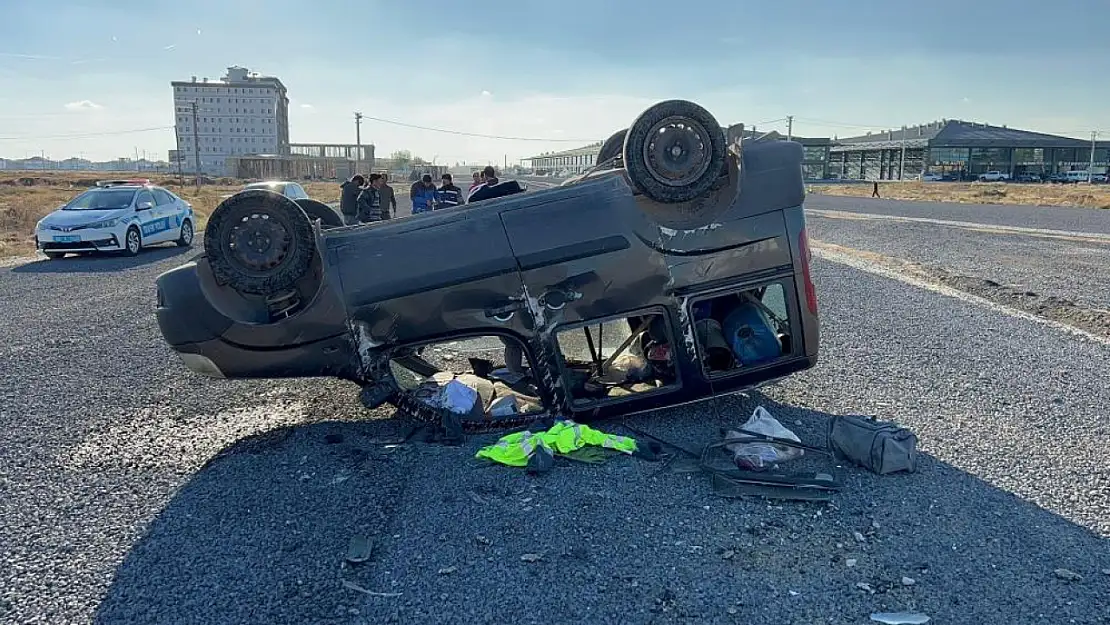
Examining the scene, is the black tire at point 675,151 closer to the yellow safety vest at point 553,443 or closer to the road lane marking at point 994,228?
the yellow safety vest at point 553,443

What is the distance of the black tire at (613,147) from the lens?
19.2ft

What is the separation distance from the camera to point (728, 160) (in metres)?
4.68

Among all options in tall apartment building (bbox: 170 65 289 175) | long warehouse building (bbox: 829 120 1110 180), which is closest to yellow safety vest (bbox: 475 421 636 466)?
long warehouse building (bbox: 829 120 1110 180)

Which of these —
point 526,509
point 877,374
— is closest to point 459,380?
point 526,509

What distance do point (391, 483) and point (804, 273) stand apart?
110 inches

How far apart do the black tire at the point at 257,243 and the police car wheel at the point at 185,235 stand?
51.2ft

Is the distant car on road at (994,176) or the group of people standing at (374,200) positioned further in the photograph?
the distant car on road at (994,176)

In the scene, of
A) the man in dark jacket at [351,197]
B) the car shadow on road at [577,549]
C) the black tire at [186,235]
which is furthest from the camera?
the black tire at [186,235]

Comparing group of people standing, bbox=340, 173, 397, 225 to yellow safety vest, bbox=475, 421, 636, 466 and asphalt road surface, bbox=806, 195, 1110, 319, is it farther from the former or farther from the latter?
yellow safety vest, bbox=475, 421, 636, 466

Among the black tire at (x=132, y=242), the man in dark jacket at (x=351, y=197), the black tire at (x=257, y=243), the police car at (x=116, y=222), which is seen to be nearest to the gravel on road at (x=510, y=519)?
the black tire at (x=257, y=243)

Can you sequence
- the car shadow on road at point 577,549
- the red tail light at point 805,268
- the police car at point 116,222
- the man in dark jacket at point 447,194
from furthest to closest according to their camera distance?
the police car at point 116,222, the man in dark jacket at point 447,194, the red tail light at point 805,268, the car shadow on road at point 577,549

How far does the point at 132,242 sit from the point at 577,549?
15964mm

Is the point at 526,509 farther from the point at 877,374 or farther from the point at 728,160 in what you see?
the point at 877,374

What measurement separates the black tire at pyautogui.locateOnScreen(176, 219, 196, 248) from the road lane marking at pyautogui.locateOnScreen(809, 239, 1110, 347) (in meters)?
14.6
